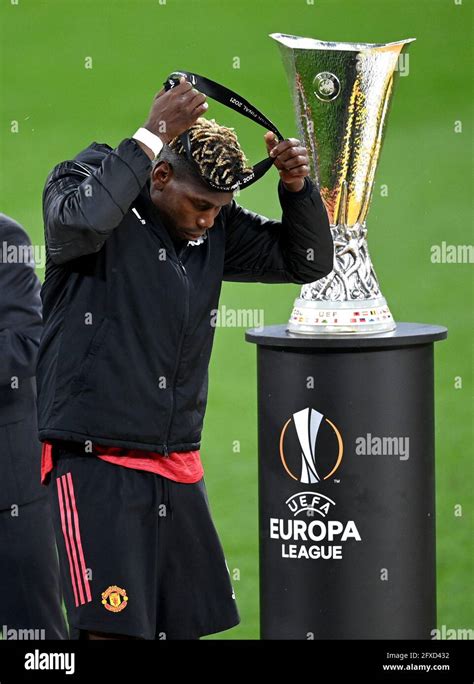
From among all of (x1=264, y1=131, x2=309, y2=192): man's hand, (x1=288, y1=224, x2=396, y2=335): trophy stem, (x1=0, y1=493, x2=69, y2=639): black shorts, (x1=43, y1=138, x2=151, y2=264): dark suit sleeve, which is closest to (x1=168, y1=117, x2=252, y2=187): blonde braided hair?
(x1=264, y1=131, x2=309, y2=192): man's hand

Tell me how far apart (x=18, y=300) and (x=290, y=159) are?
103 cm

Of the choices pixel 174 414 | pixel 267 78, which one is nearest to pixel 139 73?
pixel 267 78

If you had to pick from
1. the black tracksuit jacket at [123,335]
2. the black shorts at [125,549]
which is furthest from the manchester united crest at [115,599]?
the black tracksuit jacket at [123,335]

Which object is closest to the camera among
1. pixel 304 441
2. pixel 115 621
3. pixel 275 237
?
pixel 115 621

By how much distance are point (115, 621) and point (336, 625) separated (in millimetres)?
837

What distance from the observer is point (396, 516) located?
333 centimetres

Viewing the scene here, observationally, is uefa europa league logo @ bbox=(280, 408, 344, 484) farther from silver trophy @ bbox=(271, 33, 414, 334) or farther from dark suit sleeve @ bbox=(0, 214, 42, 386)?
dark suit sleeve @ bbox=(0, 214, 42, 386)

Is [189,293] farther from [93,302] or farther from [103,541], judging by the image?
[103,541]

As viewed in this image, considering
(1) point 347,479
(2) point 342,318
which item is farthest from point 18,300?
(1) point 347,479

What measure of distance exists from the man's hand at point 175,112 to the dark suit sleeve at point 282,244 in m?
0.40

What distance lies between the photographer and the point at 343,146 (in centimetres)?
344

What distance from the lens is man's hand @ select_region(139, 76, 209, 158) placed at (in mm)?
2580

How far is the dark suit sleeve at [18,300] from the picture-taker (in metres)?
3.48

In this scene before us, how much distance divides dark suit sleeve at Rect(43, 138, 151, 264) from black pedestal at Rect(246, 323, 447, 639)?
0.88m
